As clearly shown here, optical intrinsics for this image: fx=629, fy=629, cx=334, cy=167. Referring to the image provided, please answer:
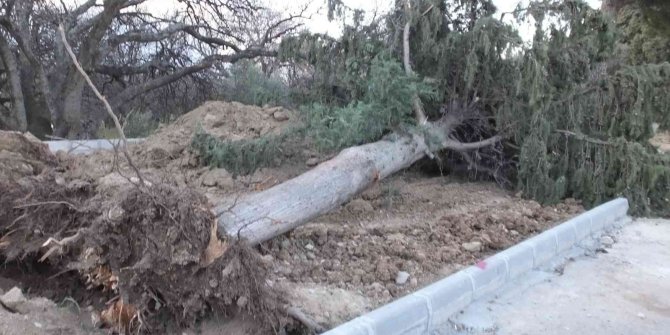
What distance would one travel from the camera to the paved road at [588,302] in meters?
3.84

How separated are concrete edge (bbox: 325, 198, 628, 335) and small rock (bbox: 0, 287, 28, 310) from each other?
4.94ft

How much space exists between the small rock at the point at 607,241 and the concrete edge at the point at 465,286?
0.38 ft

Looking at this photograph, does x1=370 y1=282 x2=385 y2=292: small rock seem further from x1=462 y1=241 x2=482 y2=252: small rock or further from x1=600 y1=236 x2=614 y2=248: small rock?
x1=600 y1=236 x2=614 y2=248: small rock

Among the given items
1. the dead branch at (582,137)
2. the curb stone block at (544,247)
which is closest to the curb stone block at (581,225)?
the curb stone block at (544,247)

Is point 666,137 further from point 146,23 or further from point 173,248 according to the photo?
point 173,248

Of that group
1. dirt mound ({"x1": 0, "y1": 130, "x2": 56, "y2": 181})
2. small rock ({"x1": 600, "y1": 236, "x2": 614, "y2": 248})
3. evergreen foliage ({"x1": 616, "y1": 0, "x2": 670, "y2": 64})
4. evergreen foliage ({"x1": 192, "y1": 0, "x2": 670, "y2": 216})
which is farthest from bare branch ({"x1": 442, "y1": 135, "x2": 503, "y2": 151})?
evergreen foliage ({"x1": 616, "y1": 0, "x2": 670, "y2": 64})

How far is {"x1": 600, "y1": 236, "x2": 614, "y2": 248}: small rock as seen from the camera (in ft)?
18.9

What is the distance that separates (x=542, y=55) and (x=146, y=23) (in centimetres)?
878

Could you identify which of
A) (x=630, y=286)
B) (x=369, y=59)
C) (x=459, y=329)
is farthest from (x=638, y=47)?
(x=459, y=329)

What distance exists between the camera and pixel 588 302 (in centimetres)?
428

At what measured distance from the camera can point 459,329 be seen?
380 centimetres

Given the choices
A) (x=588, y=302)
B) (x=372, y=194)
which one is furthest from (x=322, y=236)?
(x=588, y=302)

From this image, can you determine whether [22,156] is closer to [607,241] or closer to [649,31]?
[607,241]

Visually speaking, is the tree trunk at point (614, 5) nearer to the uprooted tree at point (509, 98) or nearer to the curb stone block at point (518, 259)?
the uprooted tree at point (509, 98)
